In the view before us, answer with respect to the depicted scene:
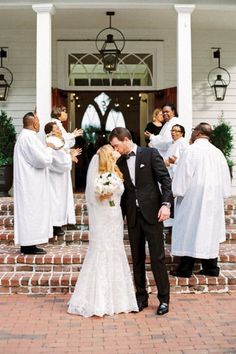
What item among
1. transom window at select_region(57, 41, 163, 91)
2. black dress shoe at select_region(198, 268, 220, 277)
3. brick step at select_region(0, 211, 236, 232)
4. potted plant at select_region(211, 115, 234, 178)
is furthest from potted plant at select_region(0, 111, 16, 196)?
black dress shoe at select_region(198, 268, 220, 277)

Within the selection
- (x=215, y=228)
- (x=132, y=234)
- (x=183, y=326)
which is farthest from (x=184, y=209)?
(x=183, y=326)

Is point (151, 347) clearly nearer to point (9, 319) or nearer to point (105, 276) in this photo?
point (105, 276)

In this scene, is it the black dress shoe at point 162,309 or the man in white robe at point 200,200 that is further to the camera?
the man in white robe at point 200,200

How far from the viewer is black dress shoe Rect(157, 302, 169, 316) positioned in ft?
19.0

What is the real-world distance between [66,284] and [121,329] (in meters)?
1.55

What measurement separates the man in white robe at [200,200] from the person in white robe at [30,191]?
1728 mm

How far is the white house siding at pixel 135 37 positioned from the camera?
479 inches

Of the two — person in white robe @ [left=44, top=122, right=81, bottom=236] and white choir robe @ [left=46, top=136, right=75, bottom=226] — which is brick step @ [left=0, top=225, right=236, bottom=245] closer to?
person in white robe @ [left=44, top=122, right=81, bottom=236]

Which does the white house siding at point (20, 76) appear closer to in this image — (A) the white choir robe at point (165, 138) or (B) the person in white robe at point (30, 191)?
(A) the white choir robe at point (165, 138)

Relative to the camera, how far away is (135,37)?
1220 centimetres

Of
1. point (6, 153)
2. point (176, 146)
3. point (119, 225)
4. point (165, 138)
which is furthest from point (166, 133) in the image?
point (6, 153)

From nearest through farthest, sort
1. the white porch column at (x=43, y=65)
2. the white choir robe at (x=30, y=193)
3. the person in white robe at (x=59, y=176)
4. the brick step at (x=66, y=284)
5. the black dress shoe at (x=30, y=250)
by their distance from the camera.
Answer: the brick step at (x=66, y=284) < the white choir robe at (x=30, y=193) < the black dress shoe at (x=30, y=250) < the person in white robe at (x=59, y=176) < the white porch column at (x=43, y=65)

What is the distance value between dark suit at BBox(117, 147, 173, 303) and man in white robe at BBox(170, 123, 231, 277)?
0.97 m

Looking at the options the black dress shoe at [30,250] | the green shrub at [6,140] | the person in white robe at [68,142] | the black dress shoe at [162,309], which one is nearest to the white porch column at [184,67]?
the person in white robe at [68,142]
